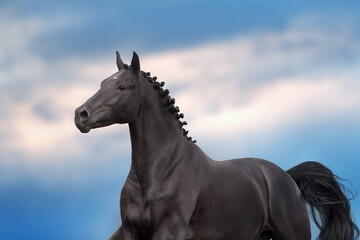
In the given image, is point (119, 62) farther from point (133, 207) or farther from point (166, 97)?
point (133, 207)

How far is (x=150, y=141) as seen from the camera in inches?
299

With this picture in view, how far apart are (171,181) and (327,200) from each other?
290cm

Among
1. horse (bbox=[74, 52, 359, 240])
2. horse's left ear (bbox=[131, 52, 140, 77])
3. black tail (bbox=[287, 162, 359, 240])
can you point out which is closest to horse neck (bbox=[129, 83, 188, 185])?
horse (bbox=[74, 52, 359, 240])

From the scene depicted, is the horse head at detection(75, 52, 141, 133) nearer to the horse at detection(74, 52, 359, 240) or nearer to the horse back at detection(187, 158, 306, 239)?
the horse at detection(74, 52, 359, 240)

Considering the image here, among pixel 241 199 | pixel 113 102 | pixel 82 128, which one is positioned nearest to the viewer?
pixel 82 128

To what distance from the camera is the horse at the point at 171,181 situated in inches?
291

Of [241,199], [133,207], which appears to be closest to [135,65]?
[133,207]

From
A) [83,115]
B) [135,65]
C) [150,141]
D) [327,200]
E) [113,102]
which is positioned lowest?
[327,200]

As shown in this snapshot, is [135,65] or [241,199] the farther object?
[241,199]

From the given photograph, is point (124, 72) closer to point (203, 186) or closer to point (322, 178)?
point (203, 186)

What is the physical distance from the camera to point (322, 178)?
961cm

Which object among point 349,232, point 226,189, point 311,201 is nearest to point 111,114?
point 226,189

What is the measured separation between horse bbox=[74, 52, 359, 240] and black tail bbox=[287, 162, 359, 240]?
94 centimetres

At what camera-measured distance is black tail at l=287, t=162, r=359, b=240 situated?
9.50m
